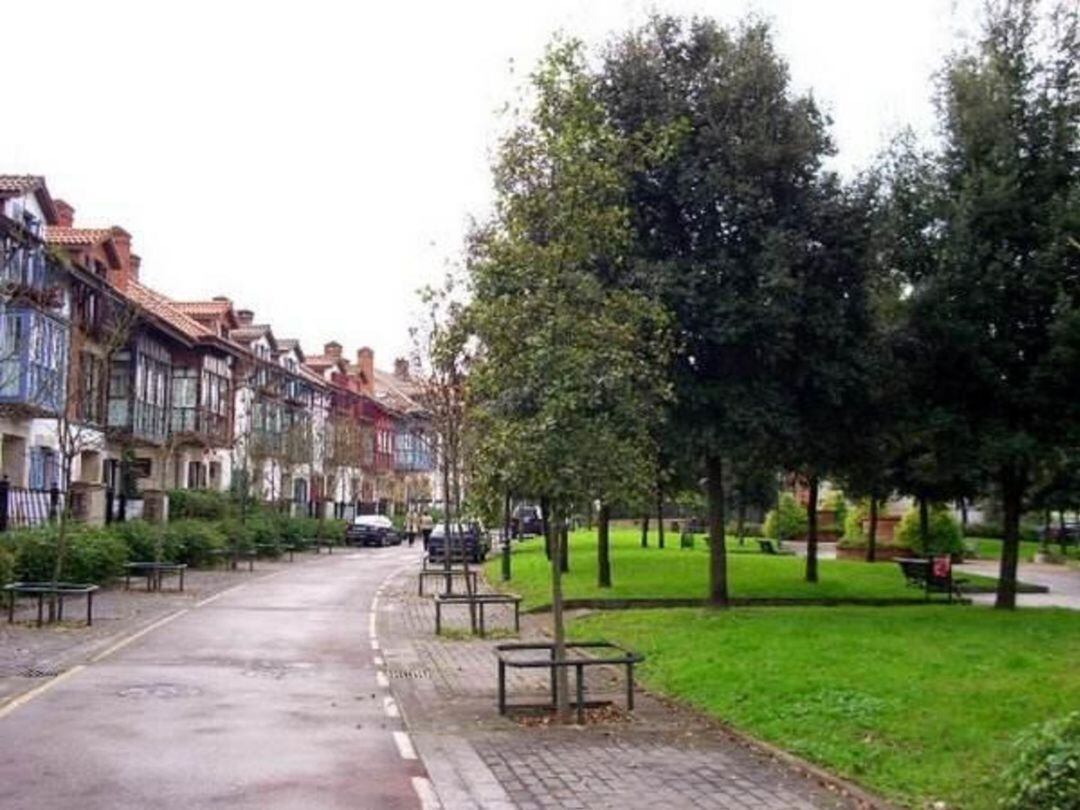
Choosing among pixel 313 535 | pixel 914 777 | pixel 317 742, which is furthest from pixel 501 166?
pixel 313 535

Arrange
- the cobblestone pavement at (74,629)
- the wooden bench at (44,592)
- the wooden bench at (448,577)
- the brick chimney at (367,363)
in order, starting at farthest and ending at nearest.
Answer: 1. the brick chimney at (367,363)
2. the wooden bench at (448,577)
3. the wooden bench at (44,592)
4. the cobblestone pavement at (74,629)

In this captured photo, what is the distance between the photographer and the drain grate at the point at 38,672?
45.0 ft

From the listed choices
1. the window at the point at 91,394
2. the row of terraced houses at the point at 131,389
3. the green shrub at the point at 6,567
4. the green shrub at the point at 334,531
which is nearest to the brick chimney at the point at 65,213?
the row of terraced houses at the point at 131,389

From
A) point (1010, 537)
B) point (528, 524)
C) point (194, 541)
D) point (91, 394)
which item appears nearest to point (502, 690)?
point (1010, 537)

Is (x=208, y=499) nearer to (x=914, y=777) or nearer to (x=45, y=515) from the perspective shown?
(x=45, y=515)

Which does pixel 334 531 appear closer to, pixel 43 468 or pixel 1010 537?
pixel 43 468

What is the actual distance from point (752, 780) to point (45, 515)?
28.8m

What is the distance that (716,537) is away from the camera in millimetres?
21406

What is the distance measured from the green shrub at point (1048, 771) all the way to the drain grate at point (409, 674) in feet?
28.0

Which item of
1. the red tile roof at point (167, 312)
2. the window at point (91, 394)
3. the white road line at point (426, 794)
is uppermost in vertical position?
the red tile roof at point (167, 312)

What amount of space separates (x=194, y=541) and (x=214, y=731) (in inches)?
1000

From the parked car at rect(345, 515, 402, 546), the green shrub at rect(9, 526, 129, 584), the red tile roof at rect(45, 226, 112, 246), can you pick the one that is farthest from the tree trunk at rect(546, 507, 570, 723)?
the parked car at rect(345, 515, 402, 546)

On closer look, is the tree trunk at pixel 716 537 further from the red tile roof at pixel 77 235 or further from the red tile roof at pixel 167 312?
the red tile roof at pixel 167 312

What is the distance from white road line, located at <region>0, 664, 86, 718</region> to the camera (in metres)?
11.4
